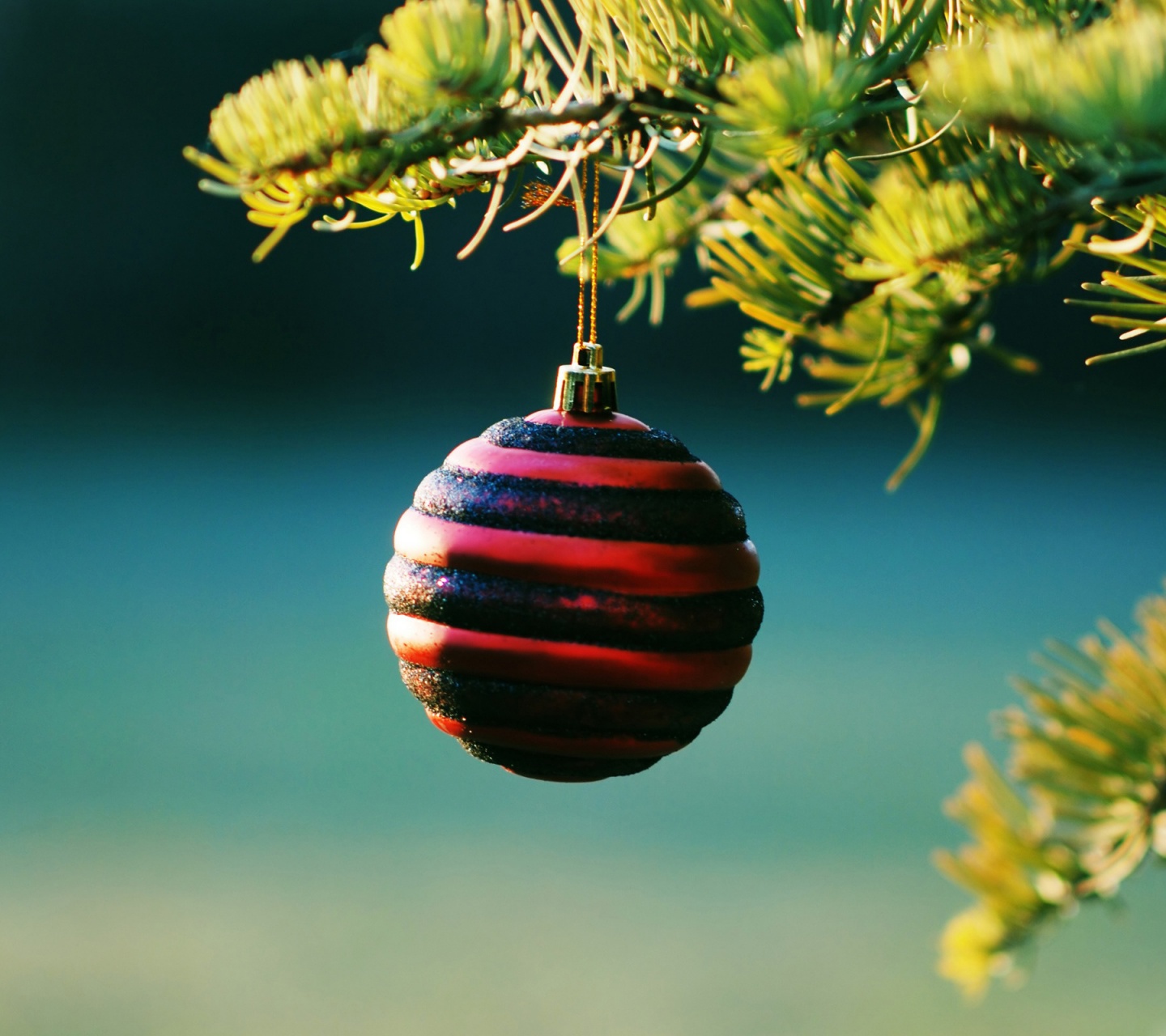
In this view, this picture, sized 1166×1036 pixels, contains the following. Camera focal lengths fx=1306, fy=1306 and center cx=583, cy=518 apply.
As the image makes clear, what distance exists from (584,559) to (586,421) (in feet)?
0.13

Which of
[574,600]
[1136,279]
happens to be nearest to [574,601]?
[574,600]

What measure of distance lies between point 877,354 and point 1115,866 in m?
0.08

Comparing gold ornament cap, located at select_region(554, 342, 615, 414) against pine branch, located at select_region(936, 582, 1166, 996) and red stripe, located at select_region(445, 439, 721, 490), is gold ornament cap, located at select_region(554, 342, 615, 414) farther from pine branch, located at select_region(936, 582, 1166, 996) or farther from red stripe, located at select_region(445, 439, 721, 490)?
pine branch, located at select_region(936, 582, 1166, 996)

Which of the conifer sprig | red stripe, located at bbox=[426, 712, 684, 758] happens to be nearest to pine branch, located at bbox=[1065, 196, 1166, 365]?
the conifer sprig

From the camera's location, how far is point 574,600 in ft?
0.74

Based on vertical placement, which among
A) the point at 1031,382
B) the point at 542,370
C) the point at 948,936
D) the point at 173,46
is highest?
the point at 173,46

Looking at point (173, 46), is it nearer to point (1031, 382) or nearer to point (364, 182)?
point (1031, 382)

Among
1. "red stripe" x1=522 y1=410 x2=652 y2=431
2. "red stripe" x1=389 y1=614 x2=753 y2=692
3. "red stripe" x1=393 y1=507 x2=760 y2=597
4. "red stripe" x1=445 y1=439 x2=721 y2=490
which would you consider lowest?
"red stripe" x1=389 y1=614 x2=753 y2=692

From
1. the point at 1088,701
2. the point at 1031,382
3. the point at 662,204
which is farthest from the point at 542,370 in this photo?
the point at 1088,701

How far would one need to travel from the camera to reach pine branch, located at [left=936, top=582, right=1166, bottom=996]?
0.13m

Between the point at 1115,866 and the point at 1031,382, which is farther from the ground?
the point at 1031,382

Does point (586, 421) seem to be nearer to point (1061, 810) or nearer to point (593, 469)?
point (593, 469)

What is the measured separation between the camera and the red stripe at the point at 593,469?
0.24 meters

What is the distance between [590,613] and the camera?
0.74ft
